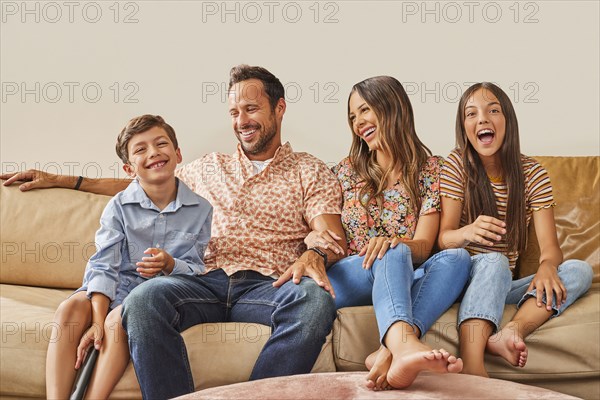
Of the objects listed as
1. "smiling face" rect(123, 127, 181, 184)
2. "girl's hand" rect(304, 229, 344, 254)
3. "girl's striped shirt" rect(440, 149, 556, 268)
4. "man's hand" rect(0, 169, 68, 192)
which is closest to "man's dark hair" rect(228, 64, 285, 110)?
"smiling face" rect(123, 127, 181, 184)

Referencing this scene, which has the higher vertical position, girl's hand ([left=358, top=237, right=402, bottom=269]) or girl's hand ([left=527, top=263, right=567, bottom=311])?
girl's hand ([left=358, top=237, right=402, bottom=269])

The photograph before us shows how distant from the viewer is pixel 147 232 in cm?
213

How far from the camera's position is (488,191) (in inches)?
89.7

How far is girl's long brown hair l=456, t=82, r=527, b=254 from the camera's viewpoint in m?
2.27

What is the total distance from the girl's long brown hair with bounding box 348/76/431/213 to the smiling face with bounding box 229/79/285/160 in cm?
29

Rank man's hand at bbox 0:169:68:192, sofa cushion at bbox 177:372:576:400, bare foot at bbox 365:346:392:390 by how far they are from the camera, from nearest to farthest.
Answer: sofa cushion at bbox 177:372:576:400 < bare foot at bbox 365:346:392:390 < man's hand at bbox 0:169:68:192

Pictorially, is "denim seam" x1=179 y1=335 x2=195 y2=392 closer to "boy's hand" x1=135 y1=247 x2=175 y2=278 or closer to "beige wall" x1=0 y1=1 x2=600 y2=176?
"boy's hand" x1=135 y1=247 x2=175 y2=278

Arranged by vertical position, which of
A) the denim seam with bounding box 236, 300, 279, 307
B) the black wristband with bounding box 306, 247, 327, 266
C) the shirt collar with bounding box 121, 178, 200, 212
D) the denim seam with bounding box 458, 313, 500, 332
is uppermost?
the shirt collar with bounding box 121, 178, 200, 212

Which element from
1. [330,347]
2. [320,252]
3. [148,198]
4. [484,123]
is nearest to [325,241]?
[320,252]

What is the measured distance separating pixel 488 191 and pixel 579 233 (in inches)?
17.6

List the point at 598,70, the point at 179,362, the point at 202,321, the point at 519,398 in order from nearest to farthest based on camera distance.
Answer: the point at 519,398 < the point at 179,362 < the point at 202,321 < the point at 598,70

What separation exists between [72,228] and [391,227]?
1111 millimetres

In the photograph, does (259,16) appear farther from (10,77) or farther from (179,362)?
(179,362)

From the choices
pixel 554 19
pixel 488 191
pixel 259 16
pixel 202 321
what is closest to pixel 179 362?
pixel 202 321
